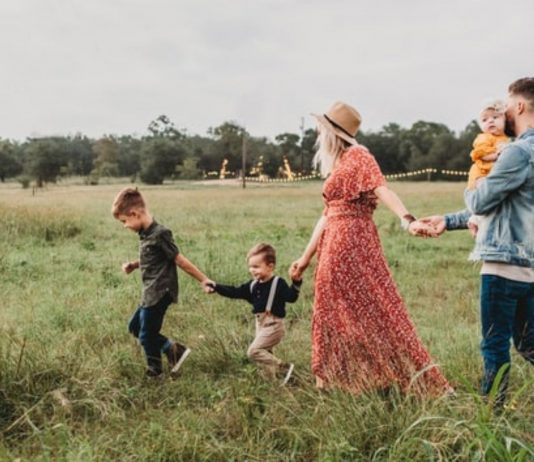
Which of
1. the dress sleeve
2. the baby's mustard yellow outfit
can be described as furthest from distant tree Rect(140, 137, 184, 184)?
the dress sleeve

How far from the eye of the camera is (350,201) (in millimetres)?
4371

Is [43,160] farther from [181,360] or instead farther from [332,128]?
[332,128]

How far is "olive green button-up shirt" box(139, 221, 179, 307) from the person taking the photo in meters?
4.88

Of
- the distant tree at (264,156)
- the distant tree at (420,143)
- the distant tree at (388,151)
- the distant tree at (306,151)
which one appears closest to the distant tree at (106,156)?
the distant tree at (264,156)

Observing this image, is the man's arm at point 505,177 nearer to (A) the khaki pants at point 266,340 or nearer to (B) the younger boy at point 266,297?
(B) the younger boy at point 266,297

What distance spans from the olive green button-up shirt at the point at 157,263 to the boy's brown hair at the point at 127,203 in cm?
21

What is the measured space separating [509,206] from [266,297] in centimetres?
189

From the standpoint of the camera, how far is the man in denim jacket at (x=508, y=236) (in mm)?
3516

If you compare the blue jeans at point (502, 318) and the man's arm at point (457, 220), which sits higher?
the man's arm at point (457, 220)

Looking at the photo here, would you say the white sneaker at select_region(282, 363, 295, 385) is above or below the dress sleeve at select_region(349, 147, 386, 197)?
below

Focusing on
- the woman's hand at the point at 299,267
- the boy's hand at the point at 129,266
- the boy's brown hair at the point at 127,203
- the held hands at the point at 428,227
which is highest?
the boy's brown hair at the point at 127,203

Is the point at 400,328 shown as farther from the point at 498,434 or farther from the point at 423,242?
the point at 423,242

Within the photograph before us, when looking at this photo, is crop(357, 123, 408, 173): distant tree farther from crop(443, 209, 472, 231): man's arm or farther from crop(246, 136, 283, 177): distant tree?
crop(443, 209, 472, 231): man's arm

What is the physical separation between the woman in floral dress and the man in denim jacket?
2.03 ft
